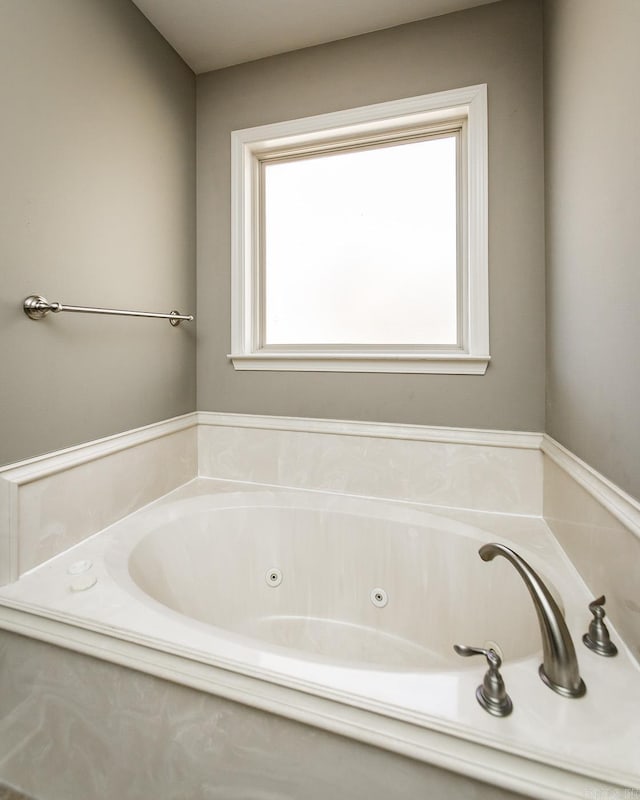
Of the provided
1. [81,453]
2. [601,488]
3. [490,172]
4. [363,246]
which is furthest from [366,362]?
[81,453]

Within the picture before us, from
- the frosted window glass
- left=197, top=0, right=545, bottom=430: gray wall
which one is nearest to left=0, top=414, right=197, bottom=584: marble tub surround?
left=197, top=0, right=545, bottom=430: gray wall

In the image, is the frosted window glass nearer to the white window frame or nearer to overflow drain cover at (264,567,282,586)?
the white window frame

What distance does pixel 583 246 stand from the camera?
1110 mm

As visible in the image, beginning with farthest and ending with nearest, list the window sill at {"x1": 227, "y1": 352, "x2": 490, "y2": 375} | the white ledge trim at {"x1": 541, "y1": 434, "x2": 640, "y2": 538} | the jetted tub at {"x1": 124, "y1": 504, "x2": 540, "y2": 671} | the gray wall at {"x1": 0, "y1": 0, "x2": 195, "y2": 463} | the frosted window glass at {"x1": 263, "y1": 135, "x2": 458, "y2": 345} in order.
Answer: the frosted window glass at {"x1": 263, "y1": 135, "x2": 458, "y2": 345} → the window sill at {"x1": 227, "y1": 352, "x2": 490, "y2": 375} → the jetted tub at {"x1": 124, "y1": 504, "x2": 540, "y2": 671} → the gray wall at {"x1": 0, "y1": 0, "x2": 195, "y2": 463} → the white ledge trim at {"x1": 541, "y1": 434, "x2": 640, "y2": 538}

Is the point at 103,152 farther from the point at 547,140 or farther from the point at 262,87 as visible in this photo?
the point at 547,140

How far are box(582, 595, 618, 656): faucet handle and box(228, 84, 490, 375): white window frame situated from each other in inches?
36.0

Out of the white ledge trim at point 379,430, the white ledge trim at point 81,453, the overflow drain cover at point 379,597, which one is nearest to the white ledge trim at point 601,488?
the white ledge trim at point 379,430

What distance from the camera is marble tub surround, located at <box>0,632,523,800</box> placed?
71cm

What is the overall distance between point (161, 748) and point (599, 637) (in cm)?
93

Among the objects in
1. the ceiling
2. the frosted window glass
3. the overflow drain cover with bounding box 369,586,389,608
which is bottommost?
the overflow drain cover with bounding box 369,586,389,608

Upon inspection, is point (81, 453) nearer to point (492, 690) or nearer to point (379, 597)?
point (379, 597)

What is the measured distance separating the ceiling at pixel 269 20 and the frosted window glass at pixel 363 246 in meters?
0.43

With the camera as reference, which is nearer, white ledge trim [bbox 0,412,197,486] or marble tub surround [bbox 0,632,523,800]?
marble tub surround [bbox 0,632,523,800]

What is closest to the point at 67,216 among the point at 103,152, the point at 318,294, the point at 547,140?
the point at 103,152
